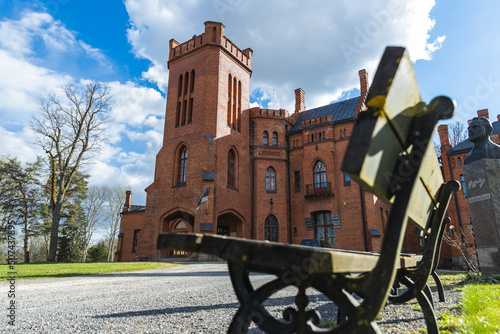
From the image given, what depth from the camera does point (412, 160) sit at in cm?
131

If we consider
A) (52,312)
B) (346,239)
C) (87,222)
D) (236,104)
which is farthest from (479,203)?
(87,222)

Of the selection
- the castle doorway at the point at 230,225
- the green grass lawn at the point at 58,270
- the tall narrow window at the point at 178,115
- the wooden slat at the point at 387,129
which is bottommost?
the green grass lawn at the point at 58,270

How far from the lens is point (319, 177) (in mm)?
22156

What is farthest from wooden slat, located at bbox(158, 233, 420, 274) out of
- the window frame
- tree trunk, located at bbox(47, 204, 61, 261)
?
the window frame

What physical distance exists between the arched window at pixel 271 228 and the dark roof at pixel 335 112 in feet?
24.3

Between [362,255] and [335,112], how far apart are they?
2521 centimetres

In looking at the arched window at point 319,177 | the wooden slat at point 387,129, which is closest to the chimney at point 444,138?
the arched window at point 319,177

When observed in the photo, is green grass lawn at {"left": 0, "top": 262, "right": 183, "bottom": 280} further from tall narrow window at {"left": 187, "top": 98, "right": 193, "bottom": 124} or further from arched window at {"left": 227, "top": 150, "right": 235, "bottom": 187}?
tall narrow window at {"left": 187, "top": 98, "right": 193, "bottom": 124}

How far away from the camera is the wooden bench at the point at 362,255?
1083 mm

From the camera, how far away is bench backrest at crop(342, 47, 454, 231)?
1.08 metres

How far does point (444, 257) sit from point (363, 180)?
26029mm

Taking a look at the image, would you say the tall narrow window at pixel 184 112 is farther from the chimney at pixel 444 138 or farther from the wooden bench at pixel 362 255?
the wooden bench at pixel 362 255

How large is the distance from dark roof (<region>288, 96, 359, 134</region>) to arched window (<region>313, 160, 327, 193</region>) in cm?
323

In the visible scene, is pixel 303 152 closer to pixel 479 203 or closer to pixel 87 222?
pixel 479 203
